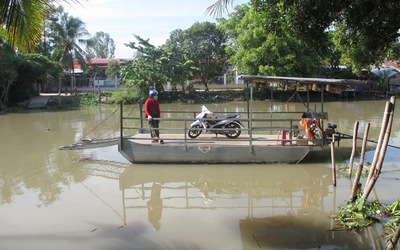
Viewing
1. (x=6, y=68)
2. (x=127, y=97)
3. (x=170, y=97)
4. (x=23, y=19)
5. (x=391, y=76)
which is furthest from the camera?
(x=391, y=76)

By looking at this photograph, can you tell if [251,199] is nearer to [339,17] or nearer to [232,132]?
[232,132]

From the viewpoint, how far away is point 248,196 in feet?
23.2

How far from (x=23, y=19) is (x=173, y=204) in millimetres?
3876

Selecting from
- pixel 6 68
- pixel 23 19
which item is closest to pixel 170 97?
pixel 6 68

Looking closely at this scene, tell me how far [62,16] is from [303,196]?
30.9 m

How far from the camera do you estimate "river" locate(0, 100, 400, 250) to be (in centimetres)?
518

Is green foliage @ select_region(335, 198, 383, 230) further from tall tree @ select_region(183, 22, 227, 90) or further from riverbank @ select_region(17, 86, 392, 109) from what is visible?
tall tree @ select_region(183, 22, 227, 90)

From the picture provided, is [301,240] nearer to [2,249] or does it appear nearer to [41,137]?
[2,249]

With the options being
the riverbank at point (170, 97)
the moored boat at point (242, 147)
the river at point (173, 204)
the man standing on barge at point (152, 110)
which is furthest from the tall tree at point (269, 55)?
the man standing on barge at point (152, 110)

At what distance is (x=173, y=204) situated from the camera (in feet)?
22.0

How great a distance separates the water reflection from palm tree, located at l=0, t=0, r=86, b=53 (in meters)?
3.25

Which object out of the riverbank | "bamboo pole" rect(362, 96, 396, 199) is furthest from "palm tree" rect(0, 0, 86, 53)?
the riverbank

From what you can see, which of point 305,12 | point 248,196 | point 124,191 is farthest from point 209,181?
point 305,12

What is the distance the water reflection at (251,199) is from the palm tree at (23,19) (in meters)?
3.25
